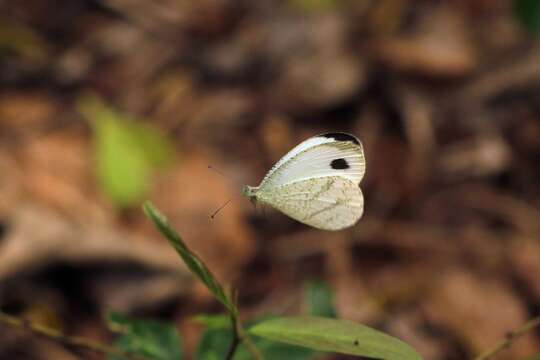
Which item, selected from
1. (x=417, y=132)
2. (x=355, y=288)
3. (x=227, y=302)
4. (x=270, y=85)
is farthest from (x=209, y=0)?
(x=227, y=302)

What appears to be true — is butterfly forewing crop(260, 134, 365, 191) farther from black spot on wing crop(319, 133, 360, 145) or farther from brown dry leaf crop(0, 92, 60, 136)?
brown dry leaf crop(0, 92, 60, 136)

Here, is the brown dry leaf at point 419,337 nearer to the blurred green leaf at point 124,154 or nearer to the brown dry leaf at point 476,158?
the brown dry leaf at point 476,158

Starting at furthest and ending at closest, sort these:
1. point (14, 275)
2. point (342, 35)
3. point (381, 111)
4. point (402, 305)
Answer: point (342, 35)
point (381, 111)
point (402, 305)
point (14, 275)

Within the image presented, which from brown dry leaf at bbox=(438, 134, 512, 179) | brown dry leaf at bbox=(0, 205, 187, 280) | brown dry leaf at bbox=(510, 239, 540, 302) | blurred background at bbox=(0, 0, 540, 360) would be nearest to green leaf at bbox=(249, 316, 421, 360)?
blurred background at bbox=(0, 0, 540, 360)

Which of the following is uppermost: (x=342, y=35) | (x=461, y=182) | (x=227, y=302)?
(x=342, y=35)

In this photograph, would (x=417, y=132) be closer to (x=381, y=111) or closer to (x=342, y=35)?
(x=381, y=111)

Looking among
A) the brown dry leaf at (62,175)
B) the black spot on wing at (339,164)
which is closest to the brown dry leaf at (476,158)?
the brown dry leaf at (62,175)

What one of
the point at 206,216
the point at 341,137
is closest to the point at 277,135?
the point at 206,216

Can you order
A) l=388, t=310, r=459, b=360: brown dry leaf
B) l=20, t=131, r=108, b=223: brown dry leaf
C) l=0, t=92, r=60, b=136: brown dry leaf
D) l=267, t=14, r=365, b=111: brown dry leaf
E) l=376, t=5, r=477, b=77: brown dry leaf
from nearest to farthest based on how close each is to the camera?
l=388, t=310, r=459, b=360: brown dry leaf, l=20, t=131, r=108, b=223: brown dry leaf, l=0, t=92, r=60, b=136: brown dry leaf, l=267, t=14, r=365, b=111: brown dry leaf, l=376, t=5, r=477, b=77: brown dry leaf
